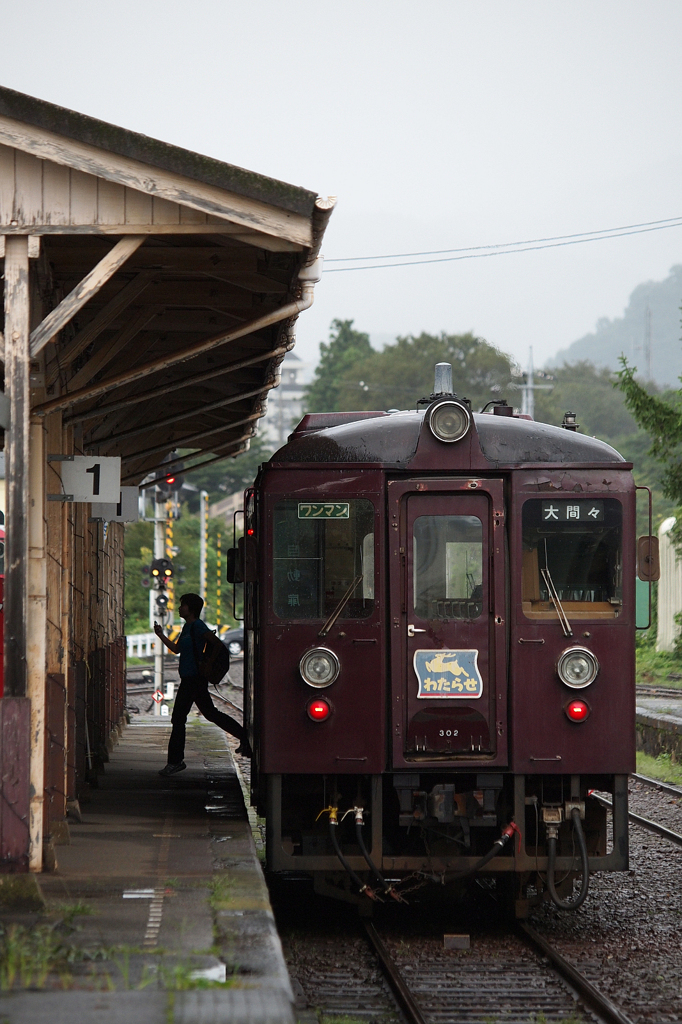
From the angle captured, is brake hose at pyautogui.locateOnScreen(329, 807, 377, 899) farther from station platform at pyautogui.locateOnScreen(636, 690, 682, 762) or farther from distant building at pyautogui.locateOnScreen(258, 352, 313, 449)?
distant building at pyautogui.locateOnScreen(258, 352, 313, 449)

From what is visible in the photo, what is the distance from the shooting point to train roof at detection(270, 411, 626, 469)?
28.2ft

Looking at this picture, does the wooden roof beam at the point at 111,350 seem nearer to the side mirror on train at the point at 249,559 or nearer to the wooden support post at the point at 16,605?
the side mirror on train at the point at 249,559

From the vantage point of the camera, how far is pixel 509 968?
7.82 m

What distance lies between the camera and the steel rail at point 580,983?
669 cm

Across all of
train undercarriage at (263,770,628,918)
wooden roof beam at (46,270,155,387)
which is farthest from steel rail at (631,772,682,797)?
wooden roof beam at (46,270,155,387)

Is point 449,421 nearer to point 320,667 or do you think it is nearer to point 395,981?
point 320,667

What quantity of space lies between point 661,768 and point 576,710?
33.7ft

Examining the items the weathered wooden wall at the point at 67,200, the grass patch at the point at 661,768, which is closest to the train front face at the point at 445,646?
the weathered wooden wall at the point at 67,200

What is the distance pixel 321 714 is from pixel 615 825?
6.60 feet

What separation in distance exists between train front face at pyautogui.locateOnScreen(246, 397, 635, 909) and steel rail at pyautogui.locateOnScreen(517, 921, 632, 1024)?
0.44 meters

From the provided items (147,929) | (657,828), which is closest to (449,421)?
(147,929)

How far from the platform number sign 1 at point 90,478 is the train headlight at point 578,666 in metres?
3.05

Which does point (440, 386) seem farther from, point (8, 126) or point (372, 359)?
point (372, 359)

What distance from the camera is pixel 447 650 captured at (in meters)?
8.44
